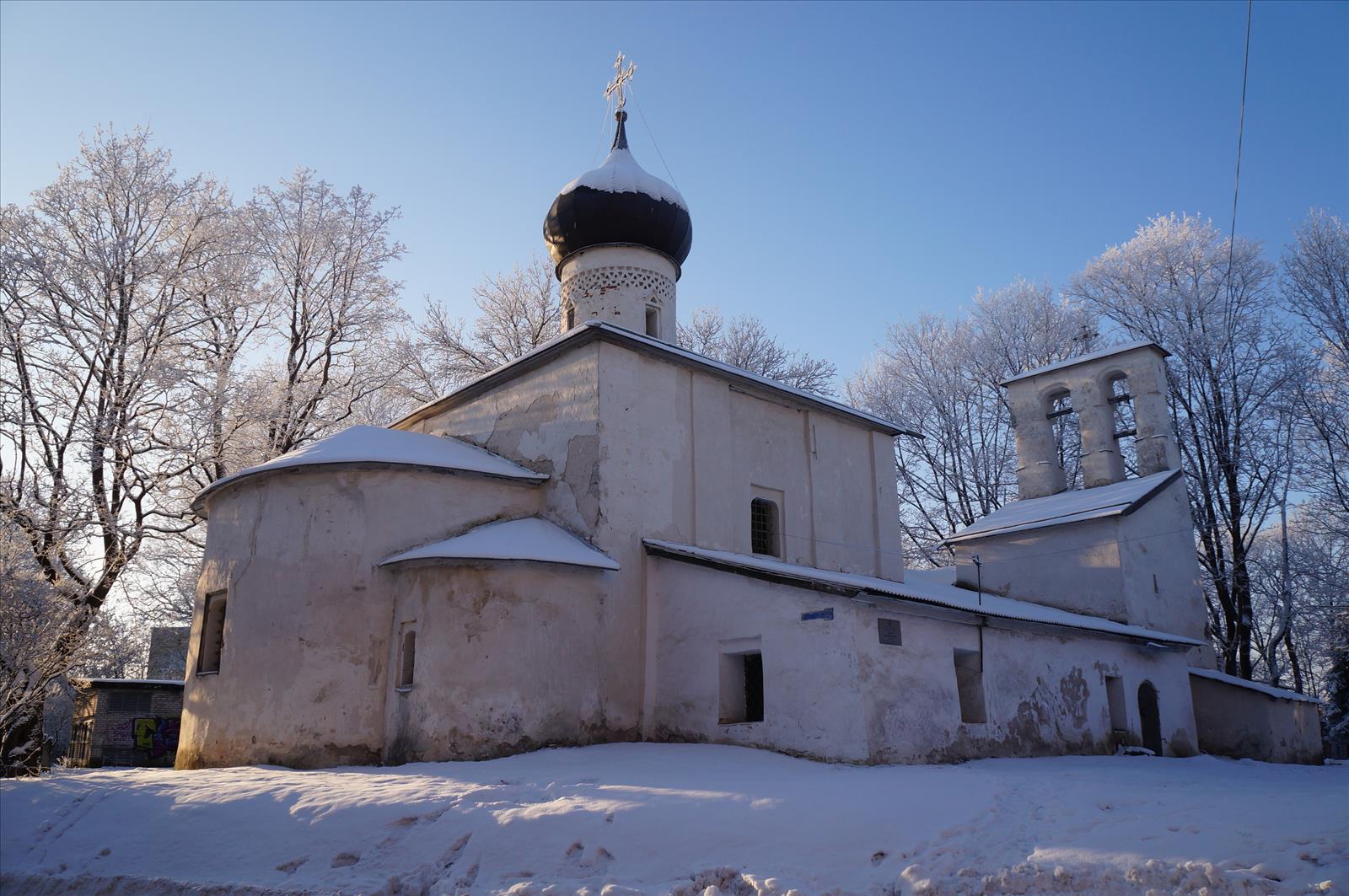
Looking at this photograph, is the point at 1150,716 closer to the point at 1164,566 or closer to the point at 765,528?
the point at 1164,566

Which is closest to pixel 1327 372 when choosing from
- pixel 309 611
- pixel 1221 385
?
pixel 1221 385

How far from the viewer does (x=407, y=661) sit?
1120 centimetres

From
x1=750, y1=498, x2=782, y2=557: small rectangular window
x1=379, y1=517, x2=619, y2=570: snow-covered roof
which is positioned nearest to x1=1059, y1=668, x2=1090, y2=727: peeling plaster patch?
x1=750, y1=498, x2=782, y2=557: small rectangular window

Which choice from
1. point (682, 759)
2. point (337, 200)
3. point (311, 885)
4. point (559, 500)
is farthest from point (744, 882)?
point (337, 200)

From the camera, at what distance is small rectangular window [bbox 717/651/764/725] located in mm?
11406

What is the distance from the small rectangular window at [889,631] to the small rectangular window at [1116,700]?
18.4 ft

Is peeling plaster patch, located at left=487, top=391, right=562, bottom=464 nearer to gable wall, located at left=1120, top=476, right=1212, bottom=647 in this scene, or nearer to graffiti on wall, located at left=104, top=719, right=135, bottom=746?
graffiti on wall, located at left=104, top=719, right=135, bottom=746

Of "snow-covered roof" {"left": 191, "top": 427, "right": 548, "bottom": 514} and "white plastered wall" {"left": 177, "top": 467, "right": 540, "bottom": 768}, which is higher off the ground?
"snow-covered roof" {"left": 191, "top": 427, "right": 548, "bottom": 514}

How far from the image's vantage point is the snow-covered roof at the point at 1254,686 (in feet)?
54.6

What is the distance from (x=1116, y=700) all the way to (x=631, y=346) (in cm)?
918

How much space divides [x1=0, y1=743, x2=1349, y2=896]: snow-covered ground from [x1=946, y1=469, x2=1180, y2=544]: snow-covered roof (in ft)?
28.4

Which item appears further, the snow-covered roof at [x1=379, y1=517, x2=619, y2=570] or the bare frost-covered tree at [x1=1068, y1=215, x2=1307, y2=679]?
the bare frost-covered tree at [x1=1068, y1=215, x2=1307, y2=679]

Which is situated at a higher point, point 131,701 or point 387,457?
point 387,457

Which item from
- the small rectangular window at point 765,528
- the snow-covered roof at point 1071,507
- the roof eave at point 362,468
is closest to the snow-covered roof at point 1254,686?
the snow-covered roof at point 1071,507
